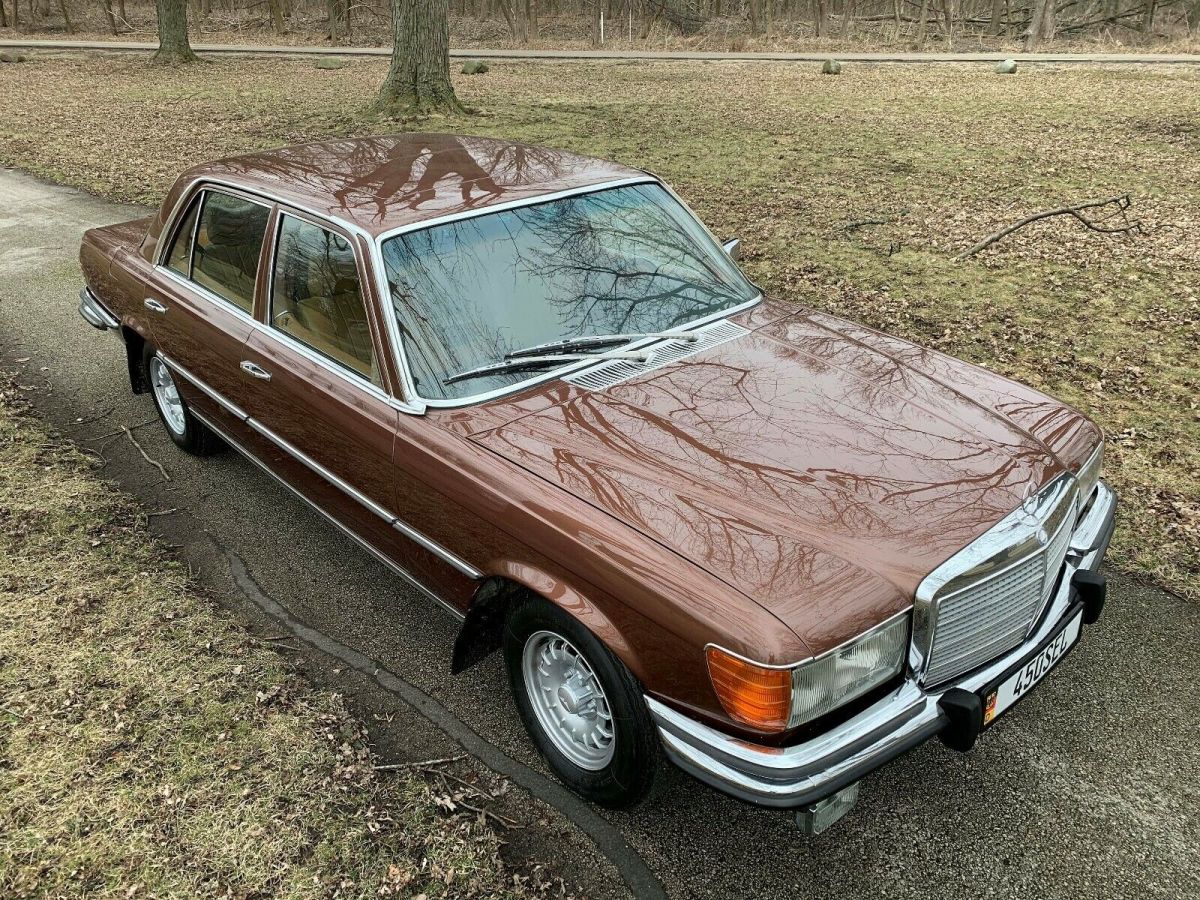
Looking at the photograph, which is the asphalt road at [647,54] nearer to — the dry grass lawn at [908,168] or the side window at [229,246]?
the dry grass lawn at [908,168]

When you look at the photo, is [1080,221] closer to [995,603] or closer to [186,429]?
[995,603]

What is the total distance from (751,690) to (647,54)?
2813 cm

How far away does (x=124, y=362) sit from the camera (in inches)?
238

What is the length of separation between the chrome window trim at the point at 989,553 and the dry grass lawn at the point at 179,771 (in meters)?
1.29

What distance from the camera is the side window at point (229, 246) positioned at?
374cm

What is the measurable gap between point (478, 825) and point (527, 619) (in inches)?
25.0

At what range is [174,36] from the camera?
22969 mm

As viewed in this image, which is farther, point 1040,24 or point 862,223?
point 1040,24

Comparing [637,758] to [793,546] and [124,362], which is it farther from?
[124,362]

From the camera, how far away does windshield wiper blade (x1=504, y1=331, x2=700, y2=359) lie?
10.0 ft

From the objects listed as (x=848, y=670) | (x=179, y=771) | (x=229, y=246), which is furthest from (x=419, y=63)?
(x=848, y=670)

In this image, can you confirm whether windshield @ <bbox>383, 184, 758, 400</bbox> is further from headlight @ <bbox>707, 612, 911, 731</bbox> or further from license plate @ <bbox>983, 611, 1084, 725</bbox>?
license plate @ <bbox>983, 611, 1084, 725</bbox>

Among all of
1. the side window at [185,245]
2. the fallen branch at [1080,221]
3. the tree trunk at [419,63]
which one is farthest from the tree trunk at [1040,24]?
the side window at [185,245]

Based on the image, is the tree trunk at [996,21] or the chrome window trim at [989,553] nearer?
the chrome window trim at [989,553]
